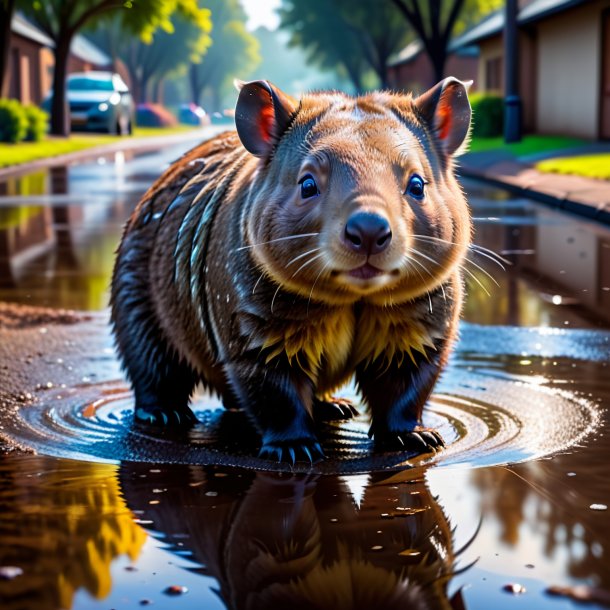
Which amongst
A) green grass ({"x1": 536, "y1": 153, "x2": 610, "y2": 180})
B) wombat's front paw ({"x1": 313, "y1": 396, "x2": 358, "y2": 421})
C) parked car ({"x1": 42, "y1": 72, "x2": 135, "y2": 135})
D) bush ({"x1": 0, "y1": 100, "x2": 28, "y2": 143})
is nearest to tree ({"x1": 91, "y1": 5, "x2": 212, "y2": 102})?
parked car ({"x1": 42, "y1": 72, "x2": 135, "y2": 135})

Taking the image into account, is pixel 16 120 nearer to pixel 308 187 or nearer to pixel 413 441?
pixel 413 441

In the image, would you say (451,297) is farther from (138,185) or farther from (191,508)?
(138,185)

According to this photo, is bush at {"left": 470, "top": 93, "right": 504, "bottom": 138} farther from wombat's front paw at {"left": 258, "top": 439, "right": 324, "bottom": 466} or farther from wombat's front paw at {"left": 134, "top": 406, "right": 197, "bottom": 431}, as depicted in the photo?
wombat's front paw at {"left": 258, "top": 439, "right": 324, "bottom": 466}

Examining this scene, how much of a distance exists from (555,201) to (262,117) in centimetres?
1352

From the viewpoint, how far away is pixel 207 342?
576 cm

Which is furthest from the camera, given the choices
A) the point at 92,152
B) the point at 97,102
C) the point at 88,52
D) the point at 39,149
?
the point at 88,52

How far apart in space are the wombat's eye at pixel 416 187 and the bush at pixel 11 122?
3420 centimetres

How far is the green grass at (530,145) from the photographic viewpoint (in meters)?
30.0

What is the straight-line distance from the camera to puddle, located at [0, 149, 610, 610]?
378 centimetres

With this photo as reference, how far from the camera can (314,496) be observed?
4711 millimetres

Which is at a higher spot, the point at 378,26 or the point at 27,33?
the point at 378,26

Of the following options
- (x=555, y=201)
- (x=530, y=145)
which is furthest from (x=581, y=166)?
(x=530, y=145)

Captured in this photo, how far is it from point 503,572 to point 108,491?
166 cm

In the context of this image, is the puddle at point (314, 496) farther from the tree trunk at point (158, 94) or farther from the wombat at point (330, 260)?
the tree trunk at point (158, 94)
